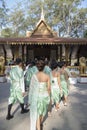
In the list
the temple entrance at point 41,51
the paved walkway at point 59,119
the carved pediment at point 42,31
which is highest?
the carved pediment at point 42,31

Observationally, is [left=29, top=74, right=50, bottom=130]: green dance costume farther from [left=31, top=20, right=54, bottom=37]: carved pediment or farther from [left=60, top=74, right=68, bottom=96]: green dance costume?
[left=31, top=20, right=54, bottom=37]: carved pediment

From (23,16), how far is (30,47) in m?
25.6

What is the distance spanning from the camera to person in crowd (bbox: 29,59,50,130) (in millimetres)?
5410

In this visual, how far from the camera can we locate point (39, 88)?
5426 millimetres

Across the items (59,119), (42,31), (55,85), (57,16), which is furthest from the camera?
(57,16)

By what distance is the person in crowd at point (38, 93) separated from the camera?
5.41m

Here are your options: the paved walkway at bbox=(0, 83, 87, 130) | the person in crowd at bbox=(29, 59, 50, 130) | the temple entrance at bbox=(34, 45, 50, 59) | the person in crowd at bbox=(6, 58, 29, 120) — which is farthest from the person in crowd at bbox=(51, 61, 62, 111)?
the temple entrance at bbox=(34, 45, 50, 59)

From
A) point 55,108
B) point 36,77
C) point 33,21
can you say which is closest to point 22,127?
point 36,77

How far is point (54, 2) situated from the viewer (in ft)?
140

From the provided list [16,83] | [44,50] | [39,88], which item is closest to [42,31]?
[44,50]

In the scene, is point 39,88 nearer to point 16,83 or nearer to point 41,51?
point 16,83

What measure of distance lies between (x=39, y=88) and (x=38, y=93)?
0.11 m

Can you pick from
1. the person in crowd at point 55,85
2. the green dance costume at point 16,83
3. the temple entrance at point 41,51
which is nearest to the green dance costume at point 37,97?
the green dance costume at point 16,83

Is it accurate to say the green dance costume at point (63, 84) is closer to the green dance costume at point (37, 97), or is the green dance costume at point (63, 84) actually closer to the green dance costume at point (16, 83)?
the green dance costume at point (16, 83)
